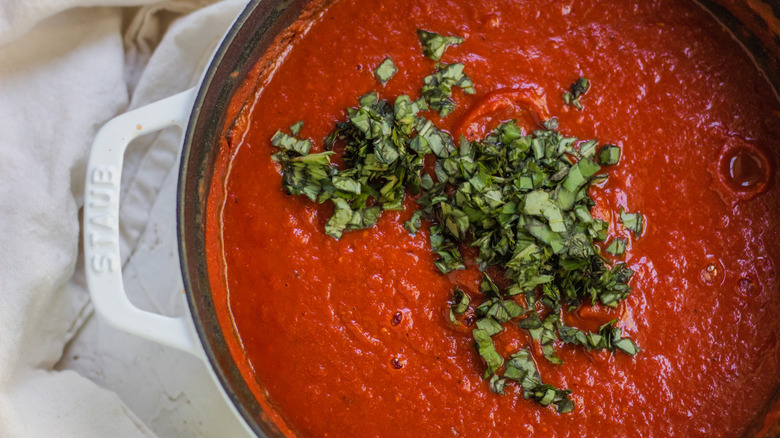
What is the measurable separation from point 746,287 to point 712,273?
149 mm

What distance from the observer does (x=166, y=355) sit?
2.69 metres

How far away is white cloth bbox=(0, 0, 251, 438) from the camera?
99.5 inches

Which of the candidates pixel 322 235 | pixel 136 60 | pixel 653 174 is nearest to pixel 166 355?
pixel 322 235

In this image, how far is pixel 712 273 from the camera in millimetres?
2352

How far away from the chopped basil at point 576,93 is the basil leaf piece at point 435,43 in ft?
1.36

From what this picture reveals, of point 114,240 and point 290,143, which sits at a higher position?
point 290,143

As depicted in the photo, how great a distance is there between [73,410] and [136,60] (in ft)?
4.71

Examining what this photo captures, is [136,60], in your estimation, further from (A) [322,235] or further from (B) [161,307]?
(A) [322,235]

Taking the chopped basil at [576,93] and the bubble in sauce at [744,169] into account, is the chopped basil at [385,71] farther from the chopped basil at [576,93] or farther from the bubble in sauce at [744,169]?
the bubble in sauce at [744,169]

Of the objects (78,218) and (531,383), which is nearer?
(531,383)

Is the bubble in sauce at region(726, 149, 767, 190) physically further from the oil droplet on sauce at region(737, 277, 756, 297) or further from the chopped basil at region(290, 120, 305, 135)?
the chopped basil at region(290, 120, 305, 135)

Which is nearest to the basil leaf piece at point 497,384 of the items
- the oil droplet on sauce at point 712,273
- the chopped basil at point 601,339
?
the chopped basil at point 601,339

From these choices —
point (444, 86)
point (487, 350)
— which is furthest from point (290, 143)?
point (487, 350)

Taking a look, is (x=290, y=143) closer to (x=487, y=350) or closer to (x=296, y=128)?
(x=296, y=128)
